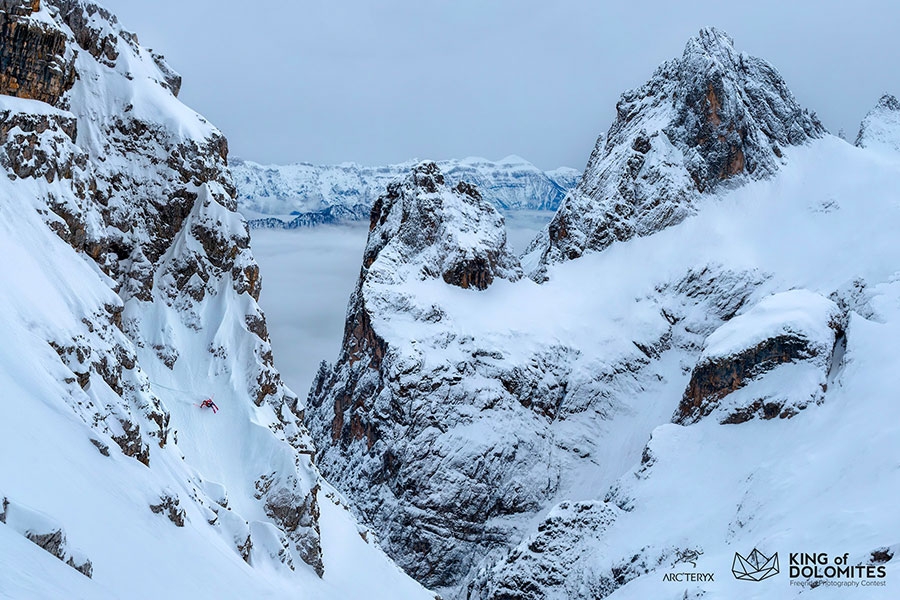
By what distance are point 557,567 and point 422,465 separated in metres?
30.2

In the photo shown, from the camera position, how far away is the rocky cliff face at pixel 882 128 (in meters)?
156

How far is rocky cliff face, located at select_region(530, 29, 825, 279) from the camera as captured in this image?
440ft

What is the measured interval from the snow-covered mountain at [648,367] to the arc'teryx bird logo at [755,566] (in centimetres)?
99

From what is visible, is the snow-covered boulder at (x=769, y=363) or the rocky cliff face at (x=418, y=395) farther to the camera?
the rocky cliff face at (x=418, y=395)

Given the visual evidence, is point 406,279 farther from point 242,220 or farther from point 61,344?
point 61,344

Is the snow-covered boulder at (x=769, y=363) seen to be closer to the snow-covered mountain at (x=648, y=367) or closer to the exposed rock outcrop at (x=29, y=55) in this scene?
the snow-covered mountain at (x=648, y=367)

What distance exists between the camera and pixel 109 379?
44250 mm

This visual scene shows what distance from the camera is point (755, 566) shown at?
58625 millimetres

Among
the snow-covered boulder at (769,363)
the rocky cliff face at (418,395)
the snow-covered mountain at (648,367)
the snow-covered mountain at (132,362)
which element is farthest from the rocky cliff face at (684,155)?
the snow-covered mountain at (132,362)

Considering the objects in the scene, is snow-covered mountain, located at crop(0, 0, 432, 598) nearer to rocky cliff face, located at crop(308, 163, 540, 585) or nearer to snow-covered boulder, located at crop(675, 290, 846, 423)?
rocky cliff face, located at crop(308, 163, 540, 585)

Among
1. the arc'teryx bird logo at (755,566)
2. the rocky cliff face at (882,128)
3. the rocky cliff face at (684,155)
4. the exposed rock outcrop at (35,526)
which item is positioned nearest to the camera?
the exposed rock outcrop at (35,526)

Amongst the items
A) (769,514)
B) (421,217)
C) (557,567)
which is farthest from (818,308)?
(421,217)

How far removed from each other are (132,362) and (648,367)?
8579cm

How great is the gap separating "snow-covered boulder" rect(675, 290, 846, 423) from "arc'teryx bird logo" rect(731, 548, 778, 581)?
79.4 ft
